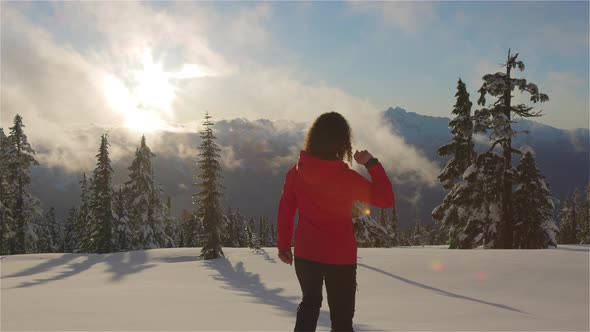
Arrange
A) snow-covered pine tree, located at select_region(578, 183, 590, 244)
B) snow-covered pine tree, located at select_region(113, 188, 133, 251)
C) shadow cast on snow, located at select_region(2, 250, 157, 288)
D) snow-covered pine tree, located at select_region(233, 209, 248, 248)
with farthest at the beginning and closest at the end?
snow-covered pine tree, located at select_region(233, 209, 248, 248)
snow-covered pine tree, located at select_region(578, 183, 590, 244)
snow-covered pine tree, located at select_region(113, 188, 133, 251)
shadow cast on snow, located at select_region(2, 250, 157, 288)

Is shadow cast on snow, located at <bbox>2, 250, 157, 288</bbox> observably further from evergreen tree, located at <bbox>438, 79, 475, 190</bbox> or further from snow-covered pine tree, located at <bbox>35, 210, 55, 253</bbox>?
snow-covered pine tree, located at <bbox>35, 210, 55, 253</bbox>

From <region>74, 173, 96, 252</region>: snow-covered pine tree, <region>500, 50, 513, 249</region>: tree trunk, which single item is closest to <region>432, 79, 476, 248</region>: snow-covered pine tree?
<region>500, 50, 513, 249</region>: tree trunk

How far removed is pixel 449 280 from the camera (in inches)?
534

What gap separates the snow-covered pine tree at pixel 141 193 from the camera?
48625 millimetres

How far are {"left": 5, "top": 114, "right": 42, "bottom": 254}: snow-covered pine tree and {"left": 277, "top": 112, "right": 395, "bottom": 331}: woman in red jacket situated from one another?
144ft

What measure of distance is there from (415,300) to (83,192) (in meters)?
57.9

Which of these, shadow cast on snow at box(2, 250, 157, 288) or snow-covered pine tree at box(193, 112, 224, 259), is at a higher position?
snow-covered pine tree at box(193, 112, 224, 259)

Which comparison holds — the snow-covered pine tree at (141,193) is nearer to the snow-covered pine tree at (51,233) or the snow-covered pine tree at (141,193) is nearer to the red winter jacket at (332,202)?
the snow-covered pine tree at (51,233)

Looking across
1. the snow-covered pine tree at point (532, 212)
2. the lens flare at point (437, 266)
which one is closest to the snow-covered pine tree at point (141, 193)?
the snow-covered pine tree at point (532, 212)

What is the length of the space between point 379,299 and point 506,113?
56.6ft

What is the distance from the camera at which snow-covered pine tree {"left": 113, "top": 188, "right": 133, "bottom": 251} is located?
151 ft

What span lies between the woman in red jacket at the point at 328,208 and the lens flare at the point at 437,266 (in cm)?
1223

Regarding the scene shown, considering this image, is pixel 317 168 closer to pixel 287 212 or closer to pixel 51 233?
pixel 287 212

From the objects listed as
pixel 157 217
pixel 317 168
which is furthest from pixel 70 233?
pixel 317 168
